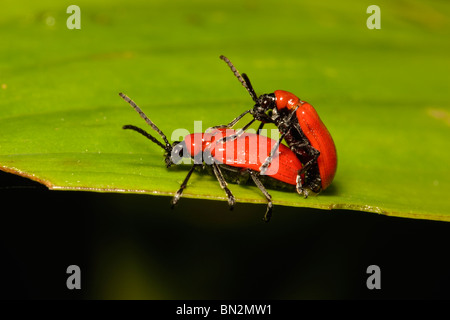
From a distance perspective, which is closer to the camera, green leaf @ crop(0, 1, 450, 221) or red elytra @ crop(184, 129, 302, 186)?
green leaf @ crop(0, 1, 450, 221)

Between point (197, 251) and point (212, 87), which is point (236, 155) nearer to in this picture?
point (212, 87)

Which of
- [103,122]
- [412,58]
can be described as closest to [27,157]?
[103,122]

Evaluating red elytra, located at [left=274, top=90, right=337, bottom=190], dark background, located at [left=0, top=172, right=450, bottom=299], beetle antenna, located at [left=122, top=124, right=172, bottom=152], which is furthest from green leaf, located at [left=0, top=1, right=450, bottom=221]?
dark background, located at [left=0, top=172, right=450, bottom=299]

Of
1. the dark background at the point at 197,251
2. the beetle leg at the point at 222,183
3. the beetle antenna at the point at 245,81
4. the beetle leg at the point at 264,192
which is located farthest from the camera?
the dark background at the point at 197,251

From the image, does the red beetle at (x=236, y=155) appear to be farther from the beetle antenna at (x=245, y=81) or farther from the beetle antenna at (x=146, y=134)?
the beetle antenna at (x=245, y=81)

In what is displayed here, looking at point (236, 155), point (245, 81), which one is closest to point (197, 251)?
point (236, 155)

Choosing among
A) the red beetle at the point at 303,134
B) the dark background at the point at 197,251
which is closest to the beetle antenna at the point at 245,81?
the red beetle at the point at 303,134

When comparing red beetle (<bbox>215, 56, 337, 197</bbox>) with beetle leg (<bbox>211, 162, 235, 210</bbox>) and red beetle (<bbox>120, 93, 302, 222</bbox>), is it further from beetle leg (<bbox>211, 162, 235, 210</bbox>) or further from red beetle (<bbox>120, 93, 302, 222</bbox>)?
beetle leg (<bbox>211, 162, 235, 210</bbox>)

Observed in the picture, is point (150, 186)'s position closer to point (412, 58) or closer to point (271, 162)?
point (271, 162)
